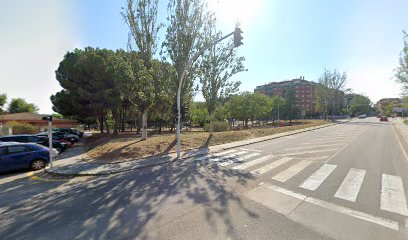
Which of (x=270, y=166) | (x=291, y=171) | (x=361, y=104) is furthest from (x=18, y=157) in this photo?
(x=361, y=104)

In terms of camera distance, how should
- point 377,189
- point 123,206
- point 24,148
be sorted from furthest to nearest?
point 24,148
point 377,189
point 123,206

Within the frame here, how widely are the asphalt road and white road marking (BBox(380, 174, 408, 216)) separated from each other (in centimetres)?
2

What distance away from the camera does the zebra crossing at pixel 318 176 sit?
5.65 meters

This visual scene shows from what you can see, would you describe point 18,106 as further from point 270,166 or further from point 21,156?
point 270,166

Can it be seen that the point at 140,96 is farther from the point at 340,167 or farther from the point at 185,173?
the point at 340,167

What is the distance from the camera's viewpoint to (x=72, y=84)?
2328cm

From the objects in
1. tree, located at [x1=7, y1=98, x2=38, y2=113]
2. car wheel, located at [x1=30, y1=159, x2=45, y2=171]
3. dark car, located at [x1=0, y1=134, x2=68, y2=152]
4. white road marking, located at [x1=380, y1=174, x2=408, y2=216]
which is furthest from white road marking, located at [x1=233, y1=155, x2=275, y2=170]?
tree, located at [x1=7, y1=98, x2=38, y2=113]

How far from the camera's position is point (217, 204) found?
216 inches

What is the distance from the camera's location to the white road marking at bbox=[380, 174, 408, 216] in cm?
510

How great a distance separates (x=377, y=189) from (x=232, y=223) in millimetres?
5032

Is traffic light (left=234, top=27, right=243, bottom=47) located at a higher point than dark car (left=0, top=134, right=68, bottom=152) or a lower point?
higher

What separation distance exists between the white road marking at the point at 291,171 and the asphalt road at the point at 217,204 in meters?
0.04

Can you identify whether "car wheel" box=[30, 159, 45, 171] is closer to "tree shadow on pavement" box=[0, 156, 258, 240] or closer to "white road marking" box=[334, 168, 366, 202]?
"tree shadow on pavement" box=[0, 156, 258, 240]

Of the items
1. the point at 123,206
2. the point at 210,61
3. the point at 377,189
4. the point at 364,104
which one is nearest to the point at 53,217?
the point at 123,206
